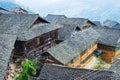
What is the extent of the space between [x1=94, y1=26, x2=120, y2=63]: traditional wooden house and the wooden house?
189cm

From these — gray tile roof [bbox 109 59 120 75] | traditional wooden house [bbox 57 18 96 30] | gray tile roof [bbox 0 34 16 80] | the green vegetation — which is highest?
traditional wooden house [bbox 57 18 96 30]

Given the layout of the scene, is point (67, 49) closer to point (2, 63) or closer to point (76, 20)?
point (2, 63)

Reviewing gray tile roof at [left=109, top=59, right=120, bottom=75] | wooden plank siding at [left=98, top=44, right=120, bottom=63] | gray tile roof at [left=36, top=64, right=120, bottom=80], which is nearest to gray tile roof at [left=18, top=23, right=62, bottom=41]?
gray tile roof at [left=36, top=64, right=120, bottom=80]

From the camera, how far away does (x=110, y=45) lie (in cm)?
4441

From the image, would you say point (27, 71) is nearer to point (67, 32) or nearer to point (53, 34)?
point (53, 34)

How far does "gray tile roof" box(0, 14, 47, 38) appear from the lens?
34438 millimetres

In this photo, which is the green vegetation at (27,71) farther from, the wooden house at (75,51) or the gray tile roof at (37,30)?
the gray tile roof at (37,30)

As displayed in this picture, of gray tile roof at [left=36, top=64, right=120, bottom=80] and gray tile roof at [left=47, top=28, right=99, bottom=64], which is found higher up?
gray tile roof at [left=47, top=28, right=99, bottom=64]

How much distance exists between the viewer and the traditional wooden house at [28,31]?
33625 mm

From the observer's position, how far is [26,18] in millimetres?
Result: 36594

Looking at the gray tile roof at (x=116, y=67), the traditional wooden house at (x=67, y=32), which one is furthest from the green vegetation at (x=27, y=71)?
the traditional wooden house at (x=67, y=32)

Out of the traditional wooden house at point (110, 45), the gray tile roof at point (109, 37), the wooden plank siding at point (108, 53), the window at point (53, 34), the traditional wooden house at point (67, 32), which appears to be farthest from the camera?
the wooden plank siding at point (108, 53)

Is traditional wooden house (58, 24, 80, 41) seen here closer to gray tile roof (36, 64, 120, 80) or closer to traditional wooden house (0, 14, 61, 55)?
traditional wooden house (0, 14, 61, 55)

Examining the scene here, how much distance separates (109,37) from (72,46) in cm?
1221
